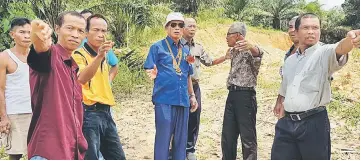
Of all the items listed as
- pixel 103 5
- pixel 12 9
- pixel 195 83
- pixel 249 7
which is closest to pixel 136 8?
pixel 103 5

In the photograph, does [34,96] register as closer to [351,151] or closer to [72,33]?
[72,33]

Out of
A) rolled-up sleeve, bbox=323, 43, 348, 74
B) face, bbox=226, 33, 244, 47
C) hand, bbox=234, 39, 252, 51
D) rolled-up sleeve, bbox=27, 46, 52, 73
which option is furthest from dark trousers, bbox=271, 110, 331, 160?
rolled-up sleeve, bbox=27, 46, 52, 73

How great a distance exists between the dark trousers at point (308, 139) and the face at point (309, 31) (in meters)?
0.45

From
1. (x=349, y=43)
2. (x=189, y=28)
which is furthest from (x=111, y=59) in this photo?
(x=349, y=43)

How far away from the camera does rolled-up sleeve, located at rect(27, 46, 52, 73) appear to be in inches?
77.6

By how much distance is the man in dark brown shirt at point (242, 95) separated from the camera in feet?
12.9

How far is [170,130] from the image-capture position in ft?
12.0

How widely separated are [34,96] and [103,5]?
341 inches

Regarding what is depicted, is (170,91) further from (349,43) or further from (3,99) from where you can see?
(349,43)

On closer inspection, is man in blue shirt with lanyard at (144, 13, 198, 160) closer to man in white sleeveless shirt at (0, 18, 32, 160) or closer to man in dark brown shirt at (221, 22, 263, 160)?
man in dark brown shirt at (221, 22, 263, 160)

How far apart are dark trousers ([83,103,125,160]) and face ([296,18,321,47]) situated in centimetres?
138

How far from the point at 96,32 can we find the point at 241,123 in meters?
1.63

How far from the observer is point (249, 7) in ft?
68.4

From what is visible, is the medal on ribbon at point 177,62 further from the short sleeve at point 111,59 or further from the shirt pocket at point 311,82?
the shirt pocket at point 311,82
